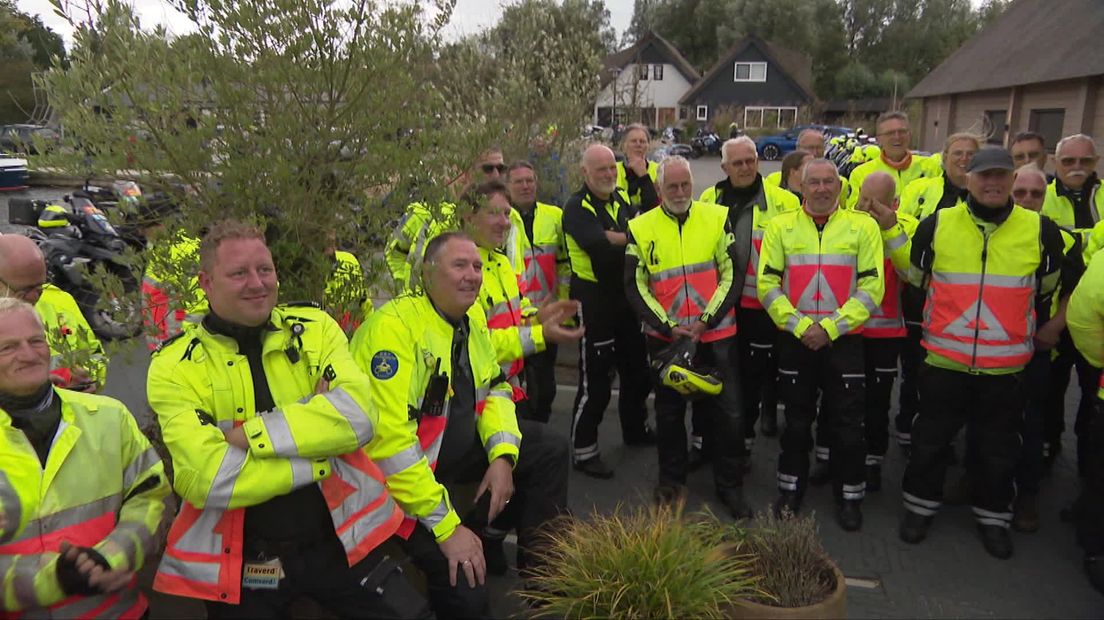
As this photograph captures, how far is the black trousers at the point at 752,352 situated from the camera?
208 inches

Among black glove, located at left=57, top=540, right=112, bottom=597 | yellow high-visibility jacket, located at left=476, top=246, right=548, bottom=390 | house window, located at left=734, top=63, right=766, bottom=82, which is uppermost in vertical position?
house window, located at left=734, top=63, right=766, bottom=82

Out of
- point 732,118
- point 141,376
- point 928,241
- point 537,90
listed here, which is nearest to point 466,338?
point 928,241

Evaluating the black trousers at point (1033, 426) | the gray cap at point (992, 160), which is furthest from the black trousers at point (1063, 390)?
the gray cap at point (992, 160)

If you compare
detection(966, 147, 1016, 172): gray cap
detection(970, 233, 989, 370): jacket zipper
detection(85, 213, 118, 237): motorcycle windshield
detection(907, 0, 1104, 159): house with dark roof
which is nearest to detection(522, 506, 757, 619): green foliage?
detection(970, 233, 989, 370): jacket zipper

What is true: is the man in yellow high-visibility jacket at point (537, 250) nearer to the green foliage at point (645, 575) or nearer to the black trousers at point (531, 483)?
the black trousers at point (531, 483)

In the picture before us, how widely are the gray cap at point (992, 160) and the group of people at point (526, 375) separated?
1cm

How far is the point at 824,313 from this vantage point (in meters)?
4.39

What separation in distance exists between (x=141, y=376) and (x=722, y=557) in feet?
21.7

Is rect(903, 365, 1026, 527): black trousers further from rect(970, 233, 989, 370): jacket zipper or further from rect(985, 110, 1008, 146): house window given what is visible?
rect(985, 110, 1008, 146): house window

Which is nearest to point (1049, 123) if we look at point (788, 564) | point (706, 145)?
point (788, 564)

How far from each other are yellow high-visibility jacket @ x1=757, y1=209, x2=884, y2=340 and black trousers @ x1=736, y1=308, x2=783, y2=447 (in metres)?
0.81

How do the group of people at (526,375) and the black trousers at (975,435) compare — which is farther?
the black trousers at (975,435)

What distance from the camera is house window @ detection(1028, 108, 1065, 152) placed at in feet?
56.4

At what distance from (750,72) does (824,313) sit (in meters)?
52.9
